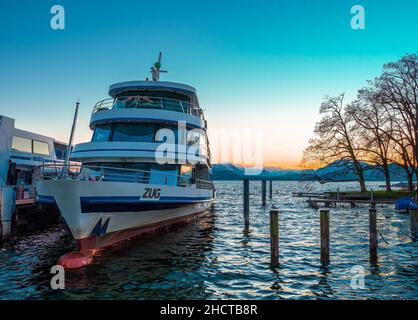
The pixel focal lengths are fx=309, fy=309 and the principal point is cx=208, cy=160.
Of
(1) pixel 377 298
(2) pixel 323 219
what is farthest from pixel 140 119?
(1) pixel 377 298

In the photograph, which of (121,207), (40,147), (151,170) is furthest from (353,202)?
(40,147)

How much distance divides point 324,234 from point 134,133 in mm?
10353

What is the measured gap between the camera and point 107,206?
443 inches

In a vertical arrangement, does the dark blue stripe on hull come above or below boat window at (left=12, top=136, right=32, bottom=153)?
below

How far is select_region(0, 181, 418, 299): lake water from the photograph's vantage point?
8.70 meters

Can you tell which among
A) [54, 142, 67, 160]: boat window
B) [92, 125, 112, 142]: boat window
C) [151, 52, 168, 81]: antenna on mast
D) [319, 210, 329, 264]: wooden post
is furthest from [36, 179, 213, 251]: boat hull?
[54, 142, 67, 160]: boat window

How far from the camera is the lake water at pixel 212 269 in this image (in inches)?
343

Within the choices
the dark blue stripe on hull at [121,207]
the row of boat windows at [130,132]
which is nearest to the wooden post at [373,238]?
the dark blue stripe on hull at [121,207]

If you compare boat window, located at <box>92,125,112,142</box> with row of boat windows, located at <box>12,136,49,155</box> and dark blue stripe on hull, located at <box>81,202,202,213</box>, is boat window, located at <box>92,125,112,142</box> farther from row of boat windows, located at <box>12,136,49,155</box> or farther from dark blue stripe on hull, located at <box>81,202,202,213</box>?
row of boat windows, located at <box>12,136,49,155</box>

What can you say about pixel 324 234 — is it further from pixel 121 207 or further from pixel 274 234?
pixel 121 207

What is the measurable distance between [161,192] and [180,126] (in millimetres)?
4680

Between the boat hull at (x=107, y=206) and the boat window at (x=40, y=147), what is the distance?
587 inches

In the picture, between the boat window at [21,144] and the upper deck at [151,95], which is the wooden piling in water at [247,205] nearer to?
the upper deck at [151,95]

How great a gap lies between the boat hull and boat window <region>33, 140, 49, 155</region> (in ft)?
48.9
